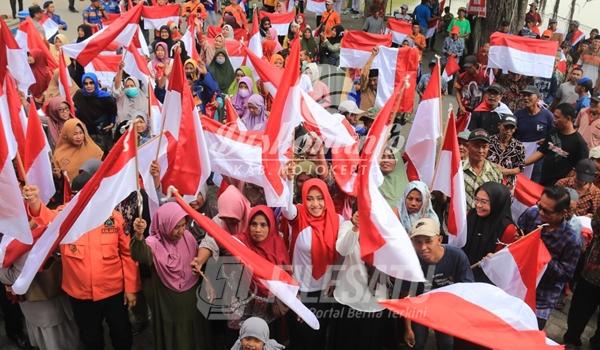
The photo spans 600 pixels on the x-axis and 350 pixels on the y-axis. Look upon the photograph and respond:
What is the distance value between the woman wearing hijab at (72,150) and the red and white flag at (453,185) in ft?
10.8

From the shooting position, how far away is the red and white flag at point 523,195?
544cm

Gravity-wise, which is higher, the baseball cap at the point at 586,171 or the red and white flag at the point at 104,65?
Answer: the baseball cap at the point at 586,171

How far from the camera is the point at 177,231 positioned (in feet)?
12.8

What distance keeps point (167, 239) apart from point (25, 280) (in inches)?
37.0

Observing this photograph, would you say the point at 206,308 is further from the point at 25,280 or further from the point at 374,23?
the point at 374,23

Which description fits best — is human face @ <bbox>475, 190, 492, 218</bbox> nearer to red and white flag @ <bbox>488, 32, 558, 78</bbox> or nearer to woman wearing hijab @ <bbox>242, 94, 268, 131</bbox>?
woman wearing hijab @ <bbox>242, 94, 268, 131</bbox>

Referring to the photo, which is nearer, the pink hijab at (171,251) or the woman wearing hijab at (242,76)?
the pink hijab at (171,251)

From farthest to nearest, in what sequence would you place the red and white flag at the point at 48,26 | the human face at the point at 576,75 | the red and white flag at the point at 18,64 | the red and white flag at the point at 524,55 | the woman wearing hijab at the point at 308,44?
1. the woman wearing hijab at the point at 308,44
2. the red and white flag at the point at 48,26
3. the human face at the point at 576,75
4. the red and white flag at the point at 524,55
5. the red and white flag at the point at 18,64

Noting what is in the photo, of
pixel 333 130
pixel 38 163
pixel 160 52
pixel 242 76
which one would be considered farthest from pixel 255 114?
pixel 38 163

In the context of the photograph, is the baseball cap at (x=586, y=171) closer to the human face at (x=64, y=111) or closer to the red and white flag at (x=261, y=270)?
the red and white flag at (x=261, y=270)

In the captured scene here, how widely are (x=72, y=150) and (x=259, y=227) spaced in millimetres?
2522

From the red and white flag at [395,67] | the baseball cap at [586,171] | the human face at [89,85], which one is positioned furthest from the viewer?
the red and white flag at [395,67]

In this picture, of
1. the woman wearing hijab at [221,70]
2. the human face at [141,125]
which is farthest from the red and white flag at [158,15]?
the human face at [141,125]

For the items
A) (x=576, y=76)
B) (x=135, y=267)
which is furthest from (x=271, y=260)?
(x=576, y=76)
